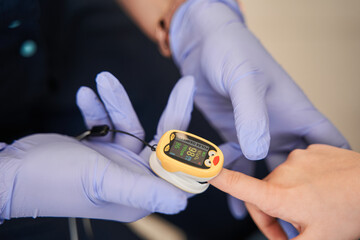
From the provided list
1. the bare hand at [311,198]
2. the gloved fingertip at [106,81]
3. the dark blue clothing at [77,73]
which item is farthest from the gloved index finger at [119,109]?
the bare hand at [311,198]

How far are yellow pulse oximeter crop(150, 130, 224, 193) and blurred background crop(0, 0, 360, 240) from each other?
238 mm

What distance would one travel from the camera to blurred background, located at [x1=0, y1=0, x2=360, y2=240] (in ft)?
2.48

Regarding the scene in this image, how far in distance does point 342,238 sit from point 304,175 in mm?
161

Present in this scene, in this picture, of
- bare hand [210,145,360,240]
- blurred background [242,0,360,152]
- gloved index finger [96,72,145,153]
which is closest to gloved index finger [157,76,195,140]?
gloved index finger [96,72,145,153]

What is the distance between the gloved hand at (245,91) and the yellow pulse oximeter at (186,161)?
0.09 m

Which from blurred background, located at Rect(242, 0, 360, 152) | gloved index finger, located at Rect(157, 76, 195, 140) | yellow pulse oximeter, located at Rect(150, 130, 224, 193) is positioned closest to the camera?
yellow pulse oximeter, located at Rect(150, 130, 224, 193)

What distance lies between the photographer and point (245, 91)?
632 mm

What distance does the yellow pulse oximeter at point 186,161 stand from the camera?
0.54 m

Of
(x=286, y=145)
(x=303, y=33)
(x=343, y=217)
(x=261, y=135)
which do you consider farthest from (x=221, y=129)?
(x=303, y=33)

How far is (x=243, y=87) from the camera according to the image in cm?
64

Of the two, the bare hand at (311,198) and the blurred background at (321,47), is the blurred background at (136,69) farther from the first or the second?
the bare hand at (311,198)

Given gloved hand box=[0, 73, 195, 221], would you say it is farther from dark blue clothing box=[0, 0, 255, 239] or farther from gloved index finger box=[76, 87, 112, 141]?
dark blue clothing box=[0, 0, 255, 239]

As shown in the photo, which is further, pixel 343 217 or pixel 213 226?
pixel 213 226

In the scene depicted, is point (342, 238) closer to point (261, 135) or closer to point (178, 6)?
point (261, 135)
